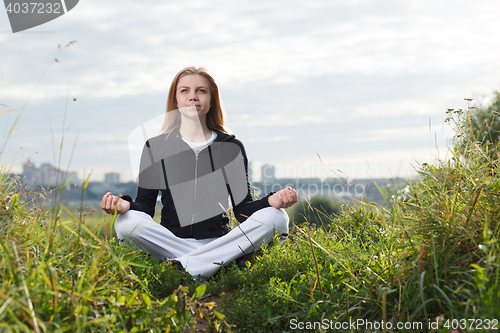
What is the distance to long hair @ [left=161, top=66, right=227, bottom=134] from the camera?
199 inches

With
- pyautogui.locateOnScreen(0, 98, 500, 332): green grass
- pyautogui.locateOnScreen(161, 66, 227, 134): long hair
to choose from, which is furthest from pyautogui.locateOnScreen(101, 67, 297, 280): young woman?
pyautogui.locateOnScreen(0, 98, 500, 332): green grass

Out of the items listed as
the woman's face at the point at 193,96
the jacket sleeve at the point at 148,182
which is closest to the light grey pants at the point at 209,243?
the jacket sleeve at the point at 148,182

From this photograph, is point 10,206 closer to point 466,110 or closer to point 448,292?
point 448,292

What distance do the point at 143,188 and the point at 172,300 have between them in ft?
9.31

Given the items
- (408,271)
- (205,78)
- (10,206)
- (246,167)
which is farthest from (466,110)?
(10,206)

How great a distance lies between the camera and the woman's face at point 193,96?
482 centimetres

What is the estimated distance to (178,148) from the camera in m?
4.98

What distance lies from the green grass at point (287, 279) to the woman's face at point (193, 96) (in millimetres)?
2056

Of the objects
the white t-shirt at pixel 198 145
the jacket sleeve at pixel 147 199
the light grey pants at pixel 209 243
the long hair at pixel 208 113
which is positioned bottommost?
the light grey pants at pixel 209 243

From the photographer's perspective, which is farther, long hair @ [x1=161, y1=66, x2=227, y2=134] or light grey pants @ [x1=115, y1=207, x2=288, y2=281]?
long hair @ [x1=161, y1=66, x2=227, y2=134]

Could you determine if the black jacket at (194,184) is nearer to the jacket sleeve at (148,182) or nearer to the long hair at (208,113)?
the jacket sleeve at (148,182)

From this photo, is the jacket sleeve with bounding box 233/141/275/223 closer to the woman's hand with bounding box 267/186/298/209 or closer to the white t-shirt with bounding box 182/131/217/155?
the woman's hand with bounding box 267/186/298/209

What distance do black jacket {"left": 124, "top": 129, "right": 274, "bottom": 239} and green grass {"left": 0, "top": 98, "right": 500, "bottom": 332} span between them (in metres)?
1.11

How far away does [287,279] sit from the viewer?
3.27 m
